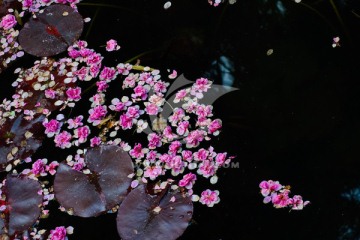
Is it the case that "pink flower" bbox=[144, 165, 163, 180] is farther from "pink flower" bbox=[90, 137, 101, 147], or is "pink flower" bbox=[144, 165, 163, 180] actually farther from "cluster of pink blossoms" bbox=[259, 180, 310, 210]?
"cluster of pink blossoms" bbox=[259, 180, 310, 210]

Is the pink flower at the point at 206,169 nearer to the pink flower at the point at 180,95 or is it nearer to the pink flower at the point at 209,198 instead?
the pink flower at the point at 209,198

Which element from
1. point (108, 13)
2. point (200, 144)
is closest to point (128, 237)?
point (200, 144)

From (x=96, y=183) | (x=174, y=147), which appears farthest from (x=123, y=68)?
(x=96, y=183)

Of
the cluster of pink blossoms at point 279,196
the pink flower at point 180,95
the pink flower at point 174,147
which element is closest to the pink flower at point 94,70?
the pink flower at point 180,95

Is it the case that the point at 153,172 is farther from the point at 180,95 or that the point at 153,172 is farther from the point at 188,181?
the point at 180,95

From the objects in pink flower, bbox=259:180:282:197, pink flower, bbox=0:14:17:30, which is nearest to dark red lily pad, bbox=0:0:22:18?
pink flower, bbox=0:14:17:30

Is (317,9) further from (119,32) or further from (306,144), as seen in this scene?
(119,32)
